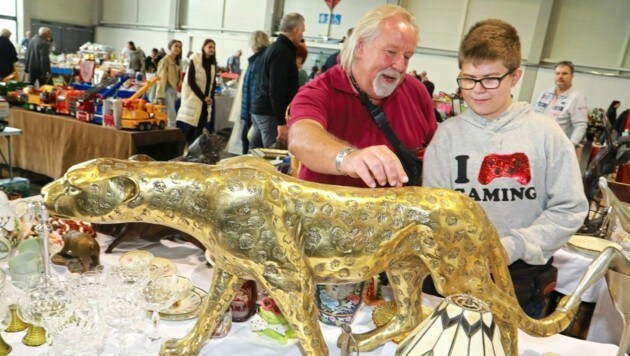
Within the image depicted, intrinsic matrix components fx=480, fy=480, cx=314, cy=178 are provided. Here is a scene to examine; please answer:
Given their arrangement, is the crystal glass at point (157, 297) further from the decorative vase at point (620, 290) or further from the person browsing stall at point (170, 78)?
the person browsing stall at point (170, 78)

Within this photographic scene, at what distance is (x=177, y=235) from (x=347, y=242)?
2.89ft

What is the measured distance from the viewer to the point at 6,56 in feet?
23.4

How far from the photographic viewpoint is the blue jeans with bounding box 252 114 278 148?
3973 millimetres

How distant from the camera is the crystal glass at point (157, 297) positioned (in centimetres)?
102

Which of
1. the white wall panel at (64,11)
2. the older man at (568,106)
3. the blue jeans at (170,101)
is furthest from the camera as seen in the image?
the white wall panel at (64,11)

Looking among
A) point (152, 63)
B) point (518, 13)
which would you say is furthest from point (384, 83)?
point (518, 13)

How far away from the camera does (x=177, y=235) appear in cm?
153

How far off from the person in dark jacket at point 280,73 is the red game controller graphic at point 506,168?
7.16 feet

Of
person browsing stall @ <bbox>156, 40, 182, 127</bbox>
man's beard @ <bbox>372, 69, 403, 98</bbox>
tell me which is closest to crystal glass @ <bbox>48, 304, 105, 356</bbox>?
man's beard @ <bbox>372, 69, 403, 98</bbox>

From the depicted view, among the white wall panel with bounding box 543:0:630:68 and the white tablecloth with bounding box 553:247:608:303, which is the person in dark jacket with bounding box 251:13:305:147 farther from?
the white wall panel with bounding box 543:0:630:68

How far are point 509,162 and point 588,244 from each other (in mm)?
1073

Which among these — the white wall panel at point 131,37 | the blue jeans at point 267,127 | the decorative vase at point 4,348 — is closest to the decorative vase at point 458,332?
the decorative vase at point 4,348

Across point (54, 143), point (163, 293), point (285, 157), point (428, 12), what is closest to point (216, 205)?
point (163, 293)

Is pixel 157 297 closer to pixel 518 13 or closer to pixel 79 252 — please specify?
pixel 79 252
